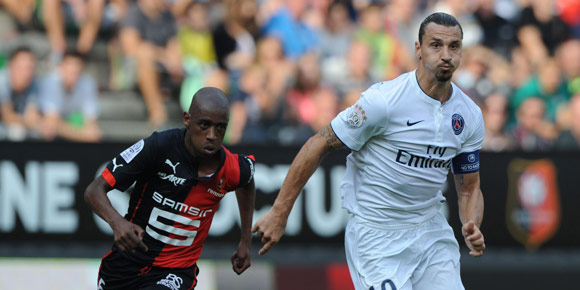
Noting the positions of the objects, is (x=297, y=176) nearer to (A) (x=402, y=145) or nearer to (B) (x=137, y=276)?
(A) (x=402, y=145)

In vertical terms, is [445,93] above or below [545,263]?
above

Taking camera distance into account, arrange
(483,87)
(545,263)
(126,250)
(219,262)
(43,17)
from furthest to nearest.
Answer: (483,87) < (43,17) < (545,263) < (219,262) < (126,250)

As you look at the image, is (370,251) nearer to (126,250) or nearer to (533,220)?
(126,250)

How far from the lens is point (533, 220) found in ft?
34.1

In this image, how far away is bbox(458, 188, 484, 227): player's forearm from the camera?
18.2 ft

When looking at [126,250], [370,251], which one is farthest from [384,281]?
[126,250]

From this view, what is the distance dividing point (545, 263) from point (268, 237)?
6042mm

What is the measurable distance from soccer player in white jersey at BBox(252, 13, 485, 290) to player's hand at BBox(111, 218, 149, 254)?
692 millimetres

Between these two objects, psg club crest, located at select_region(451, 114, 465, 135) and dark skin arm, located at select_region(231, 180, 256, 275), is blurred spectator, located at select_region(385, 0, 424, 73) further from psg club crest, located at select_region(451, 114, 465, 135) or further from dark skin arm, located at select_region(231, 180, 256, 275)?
psg club crest, located at select_region(451, 114, 465, 135)

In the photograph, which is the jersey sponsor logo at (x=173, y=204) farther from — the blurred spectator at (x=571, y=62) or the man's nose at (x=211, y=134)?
the blurred spectator at (x=571, y=62)

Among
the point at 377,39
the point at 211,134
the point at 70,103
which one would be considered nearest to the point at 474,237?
the point at 211,134

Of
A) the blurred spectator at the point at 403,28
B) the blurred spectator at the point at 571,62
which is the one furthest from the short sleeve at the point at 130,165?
the blurred spectator at the point at 571,62

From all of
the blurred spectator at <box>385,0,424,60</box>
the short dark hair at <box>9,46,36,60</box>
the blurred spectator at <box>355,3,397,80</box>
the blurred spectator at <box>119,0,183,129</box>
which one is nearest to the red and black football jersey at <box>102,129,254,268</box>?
the short dark hair at <box>9,46,36,60</box>

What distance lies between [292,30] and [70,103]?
344 cm
